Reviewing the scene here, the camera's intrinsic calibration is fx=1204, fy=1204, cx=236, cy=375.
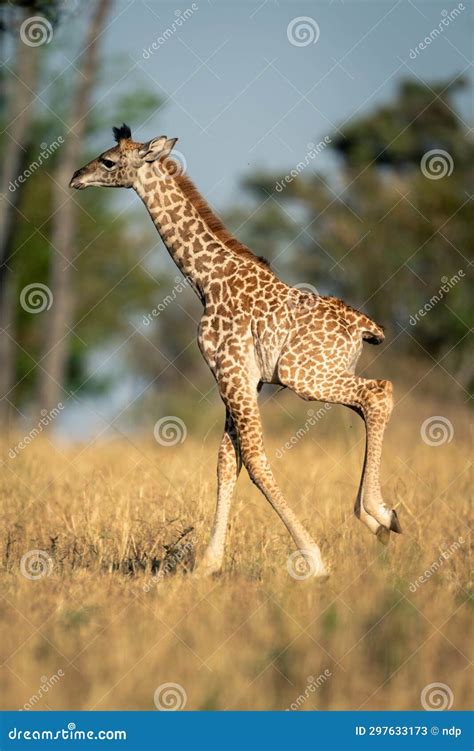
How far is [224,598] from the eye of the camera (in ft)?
22.3

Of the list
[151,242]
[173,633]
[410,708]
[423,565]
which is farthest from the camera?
[151,242]

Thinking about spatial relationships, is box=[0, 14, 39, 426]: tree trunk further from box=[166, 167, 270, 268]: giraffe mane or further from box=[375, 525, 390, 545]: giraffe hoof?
box=[375, 525, 390, 545]: giraffe hoof

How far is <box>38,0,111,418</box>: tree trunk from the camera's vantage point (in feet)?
69.9

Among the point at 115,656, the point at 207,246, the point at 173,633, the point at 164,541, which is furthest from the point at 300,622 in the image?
the point at 207,246

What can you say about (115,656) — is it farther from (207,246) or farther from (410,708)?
(207,246)

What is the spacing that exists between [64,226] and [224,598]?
1585 cm

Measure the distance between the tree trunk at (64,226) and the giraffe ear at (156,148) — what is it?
1271 cm

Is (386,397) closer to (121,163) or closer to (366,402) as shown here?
(366,402)

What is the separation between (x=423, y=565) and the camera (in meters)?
7.66

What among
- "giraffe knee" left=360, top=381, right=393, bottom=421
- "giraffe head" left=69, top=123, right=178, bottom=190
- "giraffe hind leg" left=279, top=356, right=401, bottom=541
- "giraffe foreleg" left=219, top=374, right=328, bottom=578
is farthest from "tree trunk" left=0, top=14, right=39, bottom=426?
"giraffe knee" left=360, top=381, right=393, bottom=421

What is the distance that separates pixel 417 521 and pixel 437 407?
13236 mm

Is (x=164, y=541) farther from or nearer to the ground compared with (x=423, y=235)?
nearer to the ground

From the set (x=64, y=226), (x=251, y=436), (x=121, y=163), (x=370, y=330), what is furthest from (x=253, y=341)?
(x=64, y=226)

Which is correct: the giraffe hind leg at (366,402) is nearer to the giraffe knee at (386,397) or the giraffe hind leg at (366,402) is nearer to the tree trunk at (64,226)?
the giraffe knee at (386,397)
